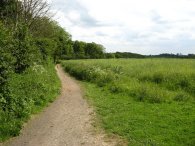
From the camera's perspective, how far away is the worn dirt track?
37.9ft

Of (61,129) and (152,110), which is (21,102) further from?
(152,110)

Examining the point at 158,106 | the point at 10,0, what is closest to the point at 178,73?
the point at 158,106

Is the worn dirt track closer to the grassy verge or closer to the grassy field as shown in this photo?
the grassy verge

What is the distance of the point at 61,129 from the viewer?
43.7 feet

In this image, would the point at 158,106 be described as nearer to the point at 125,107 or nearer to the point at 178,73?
the point at 125,107

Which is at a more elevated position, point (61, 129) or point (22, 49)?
point (22, 49)

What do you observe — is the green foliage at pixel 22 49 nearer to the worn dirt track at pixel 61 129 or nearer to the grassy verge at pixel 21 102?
the grassy verge at pixel 21 102

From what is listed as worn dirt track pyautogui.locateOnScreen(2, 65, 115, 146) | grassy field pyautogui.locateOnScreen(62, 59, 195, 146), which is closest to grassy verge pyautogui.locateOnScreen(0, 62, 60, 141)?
worn dirt track pyautogui.locateOnScreen(2, 65, 115, 146)

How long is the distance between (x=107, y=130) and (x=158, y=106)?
5.04m

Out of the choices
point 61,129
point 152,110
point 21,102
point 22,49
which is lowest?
point 61,129

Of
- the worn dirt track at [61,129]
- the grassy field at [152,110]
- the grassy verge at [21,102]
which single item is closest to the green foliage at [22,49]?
the grassy verge at [21,102]

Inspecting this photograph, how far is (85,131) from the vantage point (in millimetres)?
13023

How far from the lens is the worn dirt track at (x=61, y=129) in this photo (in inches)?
455

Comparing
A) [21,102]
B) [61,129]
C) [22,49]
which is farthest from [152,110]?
[22,49]
